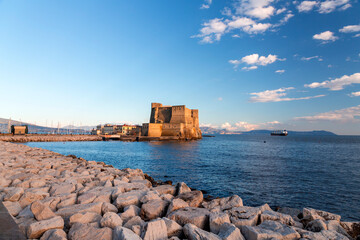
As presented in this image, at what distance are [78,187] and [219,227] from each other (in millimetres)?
3240

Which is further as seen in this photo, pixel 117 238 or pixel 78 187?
pixel 78 187

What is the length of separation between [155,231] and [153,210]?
80 cm

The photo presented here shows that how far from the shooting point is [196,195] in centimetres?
406

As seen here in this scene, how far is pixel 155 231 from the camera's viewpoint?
2463 millimetres

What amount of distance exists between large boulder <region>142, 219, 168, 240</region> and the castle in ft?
149

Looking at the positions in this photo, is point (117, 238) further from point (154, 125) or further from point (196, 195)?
point (154, 125)

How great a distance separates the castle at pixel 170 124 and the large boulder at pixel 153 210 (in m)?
44.6

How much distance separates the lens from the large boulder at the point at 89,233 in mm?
2344

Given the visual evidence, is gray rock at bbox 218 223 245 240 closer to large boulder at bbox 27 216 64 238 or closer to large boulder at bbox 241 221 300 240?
large boulder at bbox 241 221 300 240

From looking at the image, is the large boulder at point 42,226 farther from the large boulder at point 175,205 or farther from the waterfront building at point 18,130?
the waterfront building at point 18,130

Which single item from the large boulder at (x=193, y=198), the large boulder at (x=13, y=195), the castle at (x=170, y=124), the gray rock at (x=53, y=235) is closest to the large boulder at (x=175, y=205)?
the large boulder at (x=193, y=198)

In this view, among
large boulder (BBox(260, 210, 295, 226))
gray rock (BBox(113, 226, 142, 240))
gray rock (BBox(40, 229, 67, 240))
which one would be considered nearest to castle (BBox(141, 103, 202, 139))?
large boulder (BBox(260, 210, 295, 226))

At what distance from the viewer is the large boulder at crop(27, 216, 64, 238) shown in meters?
2.40

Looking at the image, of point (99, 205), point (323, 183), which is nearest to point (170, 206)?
point (99, 205)
